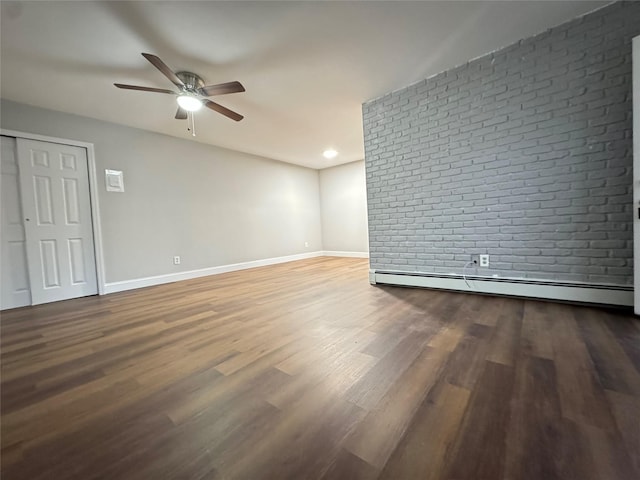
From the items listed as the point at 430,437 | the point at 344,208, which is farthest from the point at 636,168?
the point at 344,208

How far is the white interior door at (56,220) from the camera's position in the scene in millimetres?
3270

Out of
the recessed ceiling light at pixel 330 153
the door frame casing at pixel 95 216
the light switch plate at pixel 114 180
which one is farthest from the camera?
the recessed ceiling light at pixel 330 153

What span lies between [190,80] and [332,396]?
3196 mm

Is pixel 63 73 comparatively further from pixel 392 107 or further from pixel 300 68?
pixel 392 107

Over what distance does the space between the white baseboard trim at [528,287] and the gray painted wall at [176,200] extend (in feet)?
11.3

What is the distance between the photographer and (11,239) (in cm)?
316

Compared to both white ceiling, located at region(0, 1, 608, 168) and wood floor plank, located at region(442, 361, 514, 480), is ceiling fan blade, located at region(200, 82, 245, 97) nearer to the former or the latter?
white ceiling, located at region(0, 1, 608, 168)

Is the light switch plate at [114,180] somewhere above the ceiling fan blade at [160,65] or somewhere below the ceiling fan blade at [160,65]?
below

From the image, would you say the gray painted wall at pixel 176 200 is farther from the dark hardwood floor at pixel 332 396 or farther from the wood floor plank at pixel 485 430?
the wood floor plank at pixel 485 430

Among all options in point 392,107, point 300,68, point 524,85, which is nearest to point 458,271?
point 524,85

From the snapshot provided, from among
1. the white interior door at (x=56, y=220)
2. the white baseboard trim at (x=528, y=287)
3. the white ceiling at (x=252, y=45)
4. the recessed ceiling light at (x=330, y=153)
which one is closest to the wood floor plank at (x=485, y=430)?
the white baseboard trim at (x=528, y=287)

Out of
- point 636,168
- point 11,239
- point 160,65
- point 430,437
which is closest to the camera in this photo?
point 430,437

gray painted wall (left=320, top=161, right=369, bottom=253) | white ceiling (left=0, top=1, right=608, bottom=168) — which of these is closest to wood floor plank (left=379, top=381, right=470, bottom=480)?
white ceiling (left=0, top=1, right=608, bottom=168)

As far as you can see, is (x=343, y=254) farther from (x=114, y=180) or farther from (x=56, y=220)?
(x=56, y=220)
